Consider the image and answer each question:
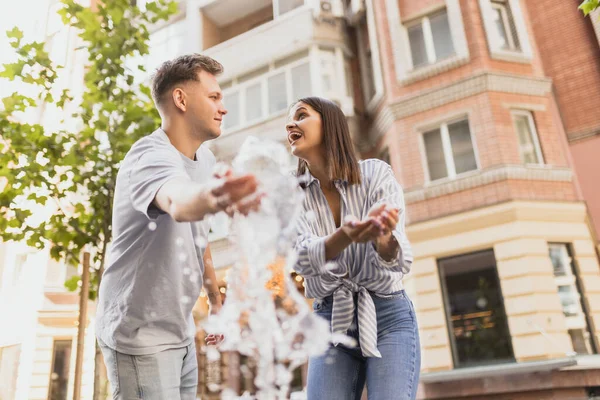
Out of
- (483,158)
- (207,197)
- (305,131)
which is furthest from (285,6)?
(207,197)

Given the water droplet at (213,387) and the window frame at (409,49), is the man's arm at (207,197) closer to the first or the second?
the water droplet at (213,387)

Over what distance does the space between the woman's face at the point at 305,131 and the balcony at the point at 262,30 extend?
6.15m

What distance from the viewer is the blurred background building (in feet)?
16.3

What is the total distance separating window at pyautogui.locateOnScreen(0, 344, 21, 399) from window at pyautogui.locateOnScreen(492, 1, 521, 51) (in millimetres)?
7183

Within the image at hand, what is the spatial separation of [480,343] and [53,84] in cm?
456

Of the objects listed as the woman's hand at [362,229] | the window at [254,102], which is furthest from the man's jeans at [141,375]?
the window at [254,102]

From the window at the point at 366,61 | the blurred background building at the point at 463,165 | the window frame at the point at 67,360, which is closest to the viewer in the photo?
the blurred background building at the point at 463,165

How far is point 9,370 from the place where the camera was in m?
6.05

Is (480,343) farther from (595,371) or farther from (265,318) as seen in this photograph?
(265,318)

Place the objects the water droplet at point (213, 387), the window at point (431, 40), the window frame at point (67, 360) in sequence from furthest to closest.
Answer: the window frame at point (67, 360)
the window at point (431, 40)
the water droplet at point (213, 387)

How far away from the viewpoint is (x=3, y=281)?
6.39 metres

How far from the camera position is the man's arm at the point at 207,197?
2.31ft

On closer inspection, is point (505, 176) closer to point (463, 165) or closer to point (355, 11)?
point (463, 165)

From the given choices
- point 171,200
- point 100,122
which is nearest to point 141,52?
point 100,122
